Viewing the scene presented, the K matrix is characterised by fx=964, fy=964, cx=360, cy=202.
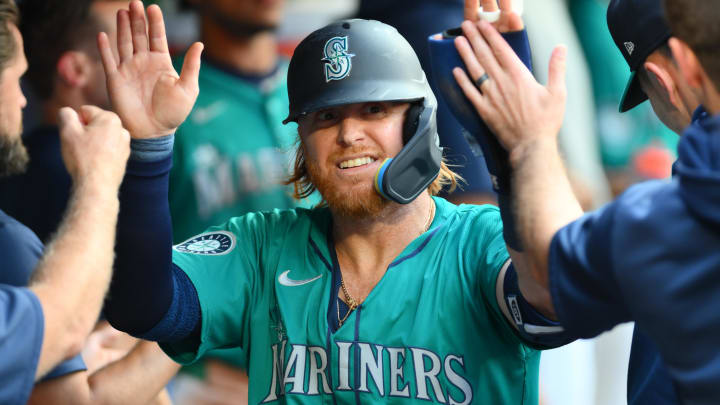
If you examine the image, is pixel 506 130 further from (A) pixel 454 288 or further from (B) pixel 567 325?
(A) pixel 454 288

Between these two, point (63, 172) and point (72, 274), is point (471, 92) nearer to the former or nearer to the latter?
point (72, 274)

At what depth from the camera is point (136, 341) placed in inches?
139

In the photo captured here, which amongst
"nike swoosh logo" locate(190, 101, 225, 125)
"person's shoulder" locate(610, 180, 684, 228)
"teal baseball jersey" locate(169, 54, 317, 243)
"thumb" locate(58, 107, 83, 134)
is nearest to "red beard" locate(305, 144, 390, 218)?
"thumb" locate(58, 107, 83, 134)

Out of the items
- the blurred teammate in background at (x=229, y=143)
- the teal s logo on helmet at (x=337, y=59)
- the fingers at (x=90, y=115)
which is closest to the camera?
the fingers at (x=90, y=115)

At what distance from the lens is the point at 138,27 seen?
262 centimetres

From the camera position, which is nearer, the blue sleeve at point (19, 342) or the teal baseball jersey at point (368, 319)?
the blue sleeve at point (19, 342)

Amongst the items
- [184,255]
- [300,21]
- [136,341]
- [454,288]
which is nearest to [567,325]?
[454,288]

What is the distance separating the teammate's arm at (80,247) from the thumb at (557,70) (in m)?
0.99

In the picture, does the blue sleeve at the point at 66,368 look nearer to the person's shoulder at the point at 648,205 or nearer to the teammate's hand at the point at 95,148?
the teammate's hand at the point at 95,148

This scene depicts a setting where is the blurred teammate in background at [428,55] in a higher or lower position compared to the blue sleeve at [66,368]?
higher

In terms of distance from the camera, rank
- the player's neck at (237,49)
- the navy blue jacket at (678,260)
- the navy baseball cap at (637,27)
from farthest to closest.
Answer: the player's neck at (237,49) < the navy baseball cap at (637,27) < the navy blue jacket at (678,260)

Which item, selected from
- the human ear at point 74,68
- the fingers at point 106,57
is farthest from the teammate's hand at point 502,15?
the human ear at point 74,68

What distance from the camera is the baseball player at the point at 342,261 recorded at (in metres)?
2.54

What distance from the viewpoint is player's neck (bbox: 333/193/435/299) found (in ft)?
9.11
